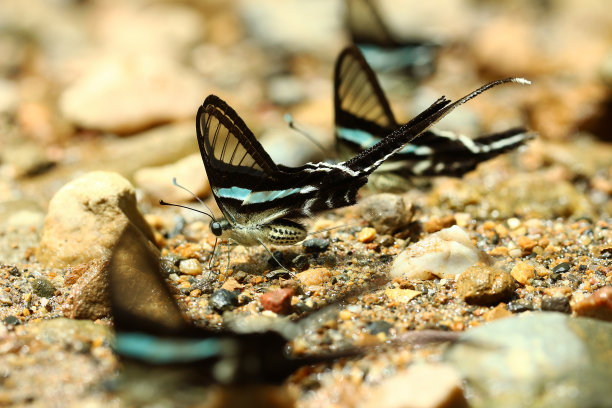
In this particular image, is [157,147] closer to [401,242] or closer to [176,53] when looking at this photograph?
[401,242]

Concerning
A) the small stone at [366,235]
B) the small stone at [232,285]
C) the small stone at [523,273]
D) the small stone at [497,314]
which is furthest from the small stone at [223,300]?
the small stone at [523,273]

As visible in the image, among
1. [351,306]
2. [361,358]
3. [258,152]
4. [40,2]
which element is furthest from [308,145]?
[40,2]

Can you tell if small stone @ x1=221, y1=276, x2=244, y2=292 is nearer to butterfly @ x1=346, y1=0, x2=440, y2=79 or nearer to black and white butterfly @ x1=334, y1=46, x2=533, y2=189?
black and white butterfly @ x1=334, y1=46, x2=533, y2=189

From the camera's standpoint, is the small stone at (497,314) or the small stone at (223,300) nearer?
the small stone at (497,314)

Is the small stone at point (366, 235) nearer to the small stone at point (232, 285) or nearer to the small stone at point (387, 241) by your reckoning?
the small stone at point (387, 241)

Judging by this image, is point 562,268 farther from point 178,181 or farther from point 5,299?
point 5,299

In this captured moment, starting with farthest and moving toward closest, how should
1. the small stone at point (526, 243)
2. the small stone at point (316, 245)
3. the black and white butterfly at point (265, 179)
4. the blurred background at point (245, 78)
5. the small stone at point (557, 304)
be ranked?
the blurred background at point (245, 78)
the small stone at point (316, 245)
the small stone at point (526, 243)
the black and white butterfly at point (265, 179)
the small stone at point (557, 304)
